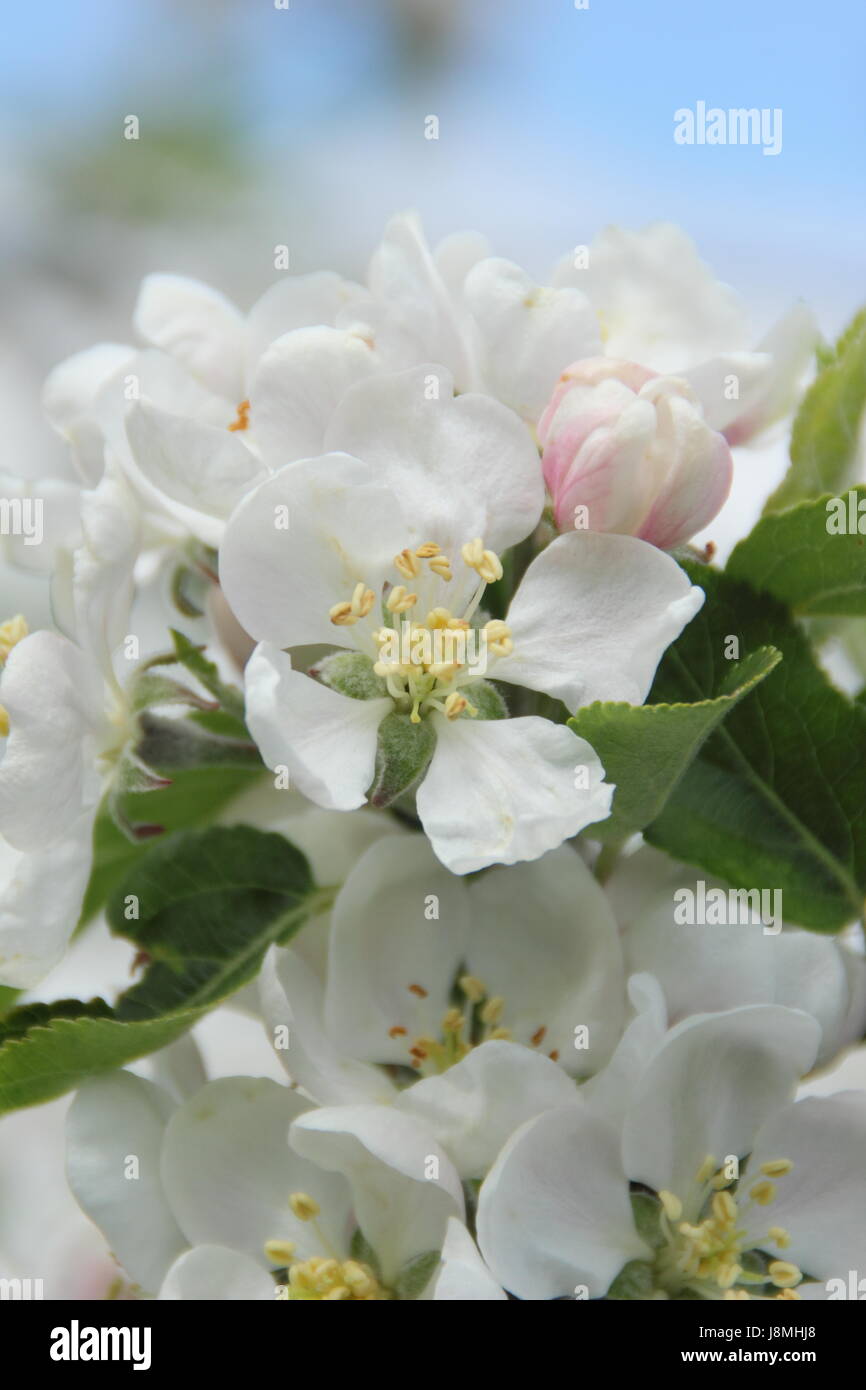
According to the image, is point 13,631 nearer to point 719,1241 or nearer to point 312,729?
point 312,729

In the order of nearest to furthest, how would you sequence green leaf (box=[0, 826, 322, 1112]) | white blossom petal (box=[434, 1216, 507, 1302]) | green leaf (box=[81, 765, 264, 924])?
white blossom petal (box=[434, 1216, 507, 1302]) < green leaf (box=[0, 826, 322, 1112]) < green leaf (box=[81, 765, 264, 924])

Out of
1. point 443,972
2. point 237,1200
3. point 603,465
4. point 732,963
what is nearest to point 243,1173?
point 237,1200

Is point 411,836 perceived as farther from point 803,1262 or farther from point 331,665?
point 803,1262

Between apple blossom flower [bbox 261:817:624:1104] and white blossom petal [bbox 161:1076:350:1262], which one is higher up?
apple blossom flower [bbox 261:817:624:1104]

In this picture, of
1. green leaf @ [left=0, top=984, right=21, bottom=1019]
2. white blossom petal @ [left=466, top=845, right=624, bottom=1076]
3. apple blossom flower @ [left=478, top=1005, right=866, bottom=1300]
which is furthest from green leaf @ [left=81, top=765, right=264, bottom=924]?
apple blossom flower @ [left=478, top=1005, right=866, bottom=1300]

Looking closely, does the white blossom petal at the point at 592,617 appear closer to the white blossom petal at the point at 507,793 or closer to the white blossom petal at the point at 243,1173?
the white blossom petal at the point at 507,793

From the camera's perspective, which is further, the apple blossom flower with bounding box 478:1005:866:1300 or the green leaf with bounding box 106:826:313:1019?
the green leaf with bounding box 106:826:313:1019

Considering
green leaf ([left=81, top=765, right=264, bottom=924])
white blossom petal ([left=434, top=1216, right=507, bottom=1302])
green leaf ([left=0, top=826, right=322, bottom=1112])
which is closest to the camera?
white blossom petal ([left=434, top=1216, right=507, bottom=1302])

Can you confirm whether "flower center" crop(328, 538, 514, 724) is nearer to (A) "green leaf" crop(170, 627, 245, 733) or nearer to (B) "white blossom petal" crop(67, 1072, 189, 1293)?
(A) "green leaf" crop(170, 627, 245, 733)
